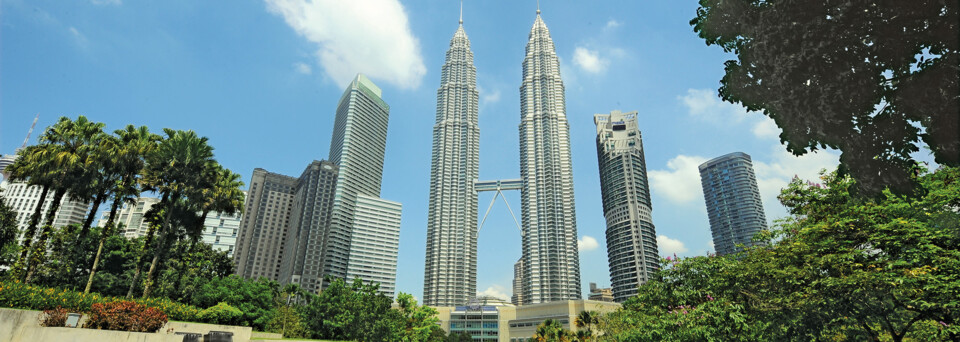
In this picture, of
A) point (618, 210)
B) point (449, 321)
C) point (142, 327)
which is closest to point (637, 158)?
point (618, 210)

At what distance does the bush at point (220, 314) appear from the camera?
102 ft

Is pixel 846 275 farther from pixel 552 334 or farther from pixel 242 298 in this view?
pixel 552 334

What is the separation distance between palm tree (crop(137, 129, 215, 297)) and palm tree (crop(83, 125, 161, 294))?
0.62m

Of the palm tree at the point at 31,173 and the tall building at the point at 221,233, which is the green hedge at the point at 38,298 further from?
the tall building at the point at 221,233

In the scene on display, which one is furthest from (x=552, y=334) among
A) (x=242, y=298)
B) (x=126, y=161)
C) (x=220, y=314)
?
(x=126, y=161)

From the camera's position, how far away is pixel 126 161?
99.8 ft

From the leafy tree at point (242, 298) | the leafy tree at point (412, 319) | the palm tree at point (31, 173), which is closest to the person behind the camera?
the palm tree at point (31, 173)

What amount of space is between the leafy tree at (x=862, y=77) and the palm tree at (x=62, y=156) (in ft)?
122

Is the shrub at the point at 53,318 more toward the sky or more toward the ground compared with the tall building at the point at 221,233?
more toward the ground

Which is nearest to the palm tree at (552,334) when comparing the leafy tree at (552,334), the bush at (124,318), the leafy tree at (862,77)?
the leafy tree at (552,334)

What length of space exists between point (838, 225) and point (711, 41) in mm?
11271

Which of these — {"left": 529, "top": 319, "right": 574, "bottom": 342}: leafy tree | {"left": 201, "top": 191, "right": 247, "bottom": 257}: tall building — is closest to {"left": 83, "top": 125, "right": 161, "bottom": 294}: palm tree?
{"left": 529, "top": 319, "right": 574, "bottom": 342}: leafy tree

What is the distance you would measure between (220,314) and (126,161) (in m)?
12.7

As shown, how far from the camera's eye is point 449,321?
146875 millimetres
